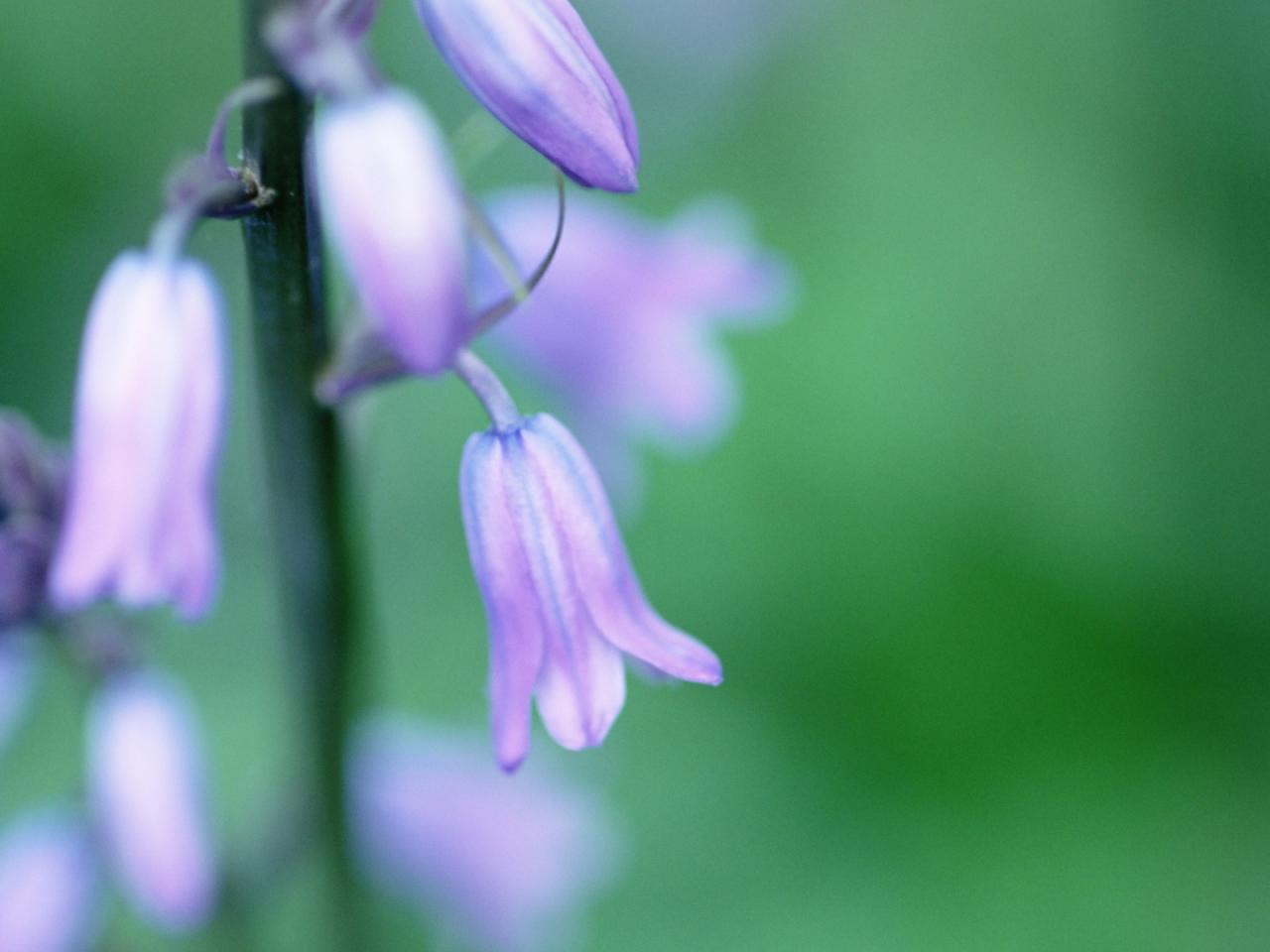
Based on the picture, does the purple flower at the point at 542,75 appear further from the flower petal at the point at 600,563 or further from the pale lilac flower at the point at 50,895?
the pale lilac flower at the point at 50,895

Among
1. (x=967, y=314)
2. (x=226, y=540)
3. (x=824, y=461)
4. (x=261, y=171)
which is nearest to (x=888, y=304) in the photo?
(x=967, y=314)

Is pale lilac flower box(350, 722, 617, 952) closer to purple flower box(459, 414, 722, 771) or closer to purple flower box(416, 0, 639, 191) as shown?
purple flower box(459, 414, 722, 771)

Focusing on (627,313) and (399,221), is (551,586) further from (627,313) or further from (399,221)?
(627,313)

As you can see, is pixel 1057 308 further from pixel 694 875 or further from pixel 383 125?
pixel 383 125

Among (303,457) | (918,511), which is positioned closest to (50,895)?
(303,457)

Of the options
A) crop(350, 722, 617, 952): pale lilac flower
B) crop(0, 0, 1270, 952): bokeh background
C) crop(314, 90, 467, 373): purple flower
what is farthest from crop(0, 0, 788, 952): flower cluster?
crop(0, 0, 1270, 952): bokeh background

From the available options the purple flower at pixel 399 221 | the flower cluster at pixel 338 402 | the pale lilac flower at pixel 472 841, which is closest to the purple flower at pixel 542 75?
the flower cluster at pixel 338 402
